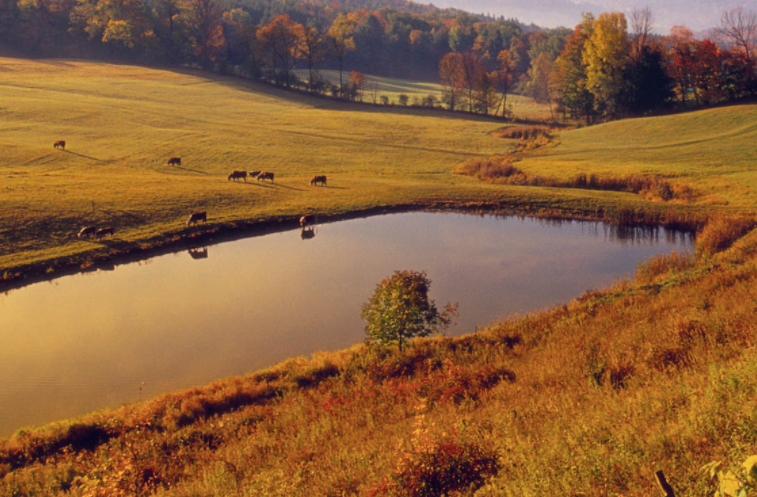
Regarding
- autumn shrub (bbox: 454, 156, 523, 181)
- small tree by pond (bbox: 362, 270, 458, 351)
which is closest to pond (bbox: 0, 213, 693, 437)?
small tree by pond (bbox: 362, 270, 458, 351)

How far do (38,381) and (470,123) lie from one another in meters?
81.5

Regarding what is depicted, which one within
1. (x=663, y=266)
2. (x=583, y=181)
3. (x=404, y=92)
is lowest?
(x=663, y=266)

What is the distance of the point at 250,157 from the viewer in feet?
194

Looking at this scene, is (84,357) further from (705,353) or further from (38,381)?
(705,353)

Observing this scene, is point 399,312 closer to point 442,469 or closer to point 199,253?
point 442,469

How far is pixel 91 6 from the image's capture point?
123812 mm

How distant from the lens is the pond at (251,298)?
18672 mm

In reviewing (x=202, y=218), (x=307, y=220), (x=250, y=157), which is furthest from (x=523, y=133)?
(x=202, y=218)

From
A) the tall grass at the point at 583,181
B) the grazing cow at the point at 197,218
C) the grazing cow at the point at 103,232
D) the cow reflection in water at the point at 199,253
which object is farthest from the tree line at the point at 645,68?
the grazing cow at the point at 103,232

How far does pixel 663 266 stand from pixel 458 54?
113m

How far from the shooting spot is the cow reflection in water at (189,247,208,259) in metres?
32.1

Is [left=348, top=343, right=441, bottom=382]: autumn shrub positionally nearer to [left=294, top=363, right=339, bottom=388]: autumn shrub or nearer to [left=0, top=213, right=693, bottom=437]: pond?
[left=294, top=363, right=339, bottom=388]: autumn shrub

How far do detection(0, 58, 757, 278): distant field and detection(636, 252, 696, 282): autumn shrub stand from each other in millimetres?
13677

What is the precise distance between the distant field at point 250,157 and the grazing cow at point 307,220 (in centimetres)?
201
